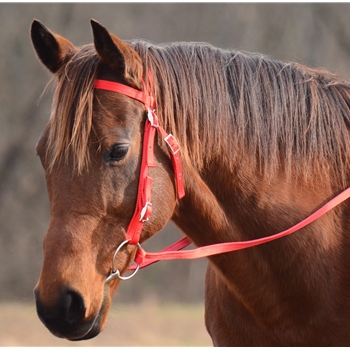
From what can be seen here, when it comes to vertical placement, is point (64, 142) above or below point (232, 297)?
above

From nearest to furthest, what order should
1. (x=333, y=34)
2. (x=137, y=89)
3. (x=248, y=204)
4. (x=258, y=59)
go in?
(x=137, y=89) < (x=248, y=204) < (x=258, y=59) < (x=333, y=34)

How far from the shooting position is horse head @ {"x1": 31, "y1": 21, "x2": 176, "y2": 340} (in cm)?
202

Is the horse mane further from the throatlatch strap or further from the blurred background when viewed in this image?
the blurred background

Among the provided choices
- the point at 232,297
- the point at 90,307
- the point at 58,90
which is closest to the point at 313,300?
the point at 232,297

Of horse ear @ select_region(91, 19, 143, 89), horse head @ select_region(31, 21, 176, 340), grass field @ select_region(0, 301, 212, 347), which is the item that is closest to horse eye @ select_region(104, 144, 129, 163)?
horse head @ select_region(31, 21, 176, 340)

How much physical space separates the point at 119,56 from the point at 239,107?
2.01 feet

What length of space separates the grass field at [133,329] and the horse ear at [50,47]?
509 centimetres

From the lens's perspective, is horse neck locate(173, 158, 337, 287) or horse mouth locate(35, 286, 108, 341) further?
horse neck locate(173, 158, 337, 287)

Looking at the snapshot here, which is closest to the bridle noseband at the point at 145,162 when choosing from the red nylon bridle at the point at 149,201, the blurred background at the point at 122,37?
the red nylon bridle at the point at 149,201

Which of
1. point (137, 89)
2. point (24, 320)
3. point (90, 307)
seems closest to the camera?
point (90, 307)

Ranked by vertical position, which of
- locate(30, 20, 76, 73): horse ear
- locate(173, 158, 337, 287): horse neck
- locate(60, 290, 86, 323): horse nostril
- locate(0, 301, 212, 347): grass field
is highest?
locate(30, 20, 76, 73): horse ear

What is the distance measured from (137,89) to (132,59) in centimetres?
13

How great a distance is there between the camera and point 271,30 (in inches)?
461

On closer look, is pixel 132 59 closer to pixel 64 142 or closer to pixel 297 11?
pixel 64 142
